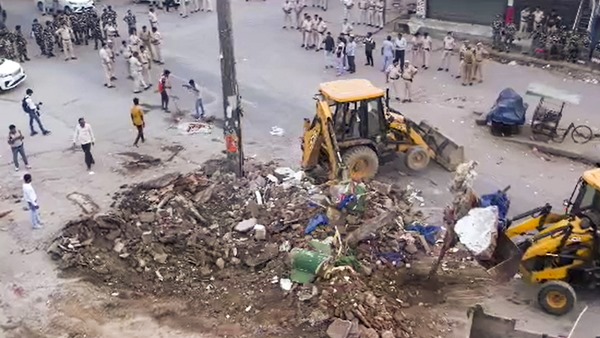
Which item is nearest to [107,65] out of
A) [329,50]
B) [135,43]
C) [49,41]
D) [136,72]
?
[135,43]

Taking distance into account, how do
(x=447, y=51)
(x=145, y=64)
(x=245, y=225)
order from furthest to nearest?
(x=447, y=51) < (x=145, y=64) < (x=245, y=225)

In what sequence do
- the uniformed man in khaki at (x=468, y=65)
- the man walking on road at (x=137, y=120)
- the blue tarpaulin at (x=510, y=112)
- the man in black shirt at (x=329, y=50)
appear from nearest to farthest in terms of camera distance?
the man walking on road at (x=137, y=120) → the blue tarpaulin at (x=510, y=112) → the uniformed man in khaki at (x=468, y=65) → the man in black shirt at (x=329, y=50)

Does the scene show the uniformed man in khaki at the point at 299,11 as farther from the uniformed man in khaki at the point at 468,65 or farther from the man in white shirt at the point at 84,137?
the man in white shirt at the point at 84,137

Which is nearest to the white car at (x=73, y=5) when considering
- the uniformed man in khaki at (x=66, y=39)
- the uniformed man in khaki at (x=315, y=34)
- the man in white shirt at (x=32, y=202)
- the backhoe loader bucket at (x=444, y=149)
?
the uniformed man in khaki at (x=66, y=39)

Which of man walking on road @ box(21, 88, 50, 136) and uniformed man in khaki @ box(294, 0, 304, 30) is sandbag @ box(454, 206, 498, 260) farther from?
uniformed man in khaki @ box(294, 0, 304, 30)

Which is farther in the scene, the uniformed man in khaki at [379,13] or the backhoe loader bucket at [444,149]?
the uniformed man in khaki at [379,13]

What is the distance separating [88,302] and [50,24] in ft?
54.4

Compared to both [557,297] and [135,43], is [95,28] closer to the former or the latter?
[135,43]

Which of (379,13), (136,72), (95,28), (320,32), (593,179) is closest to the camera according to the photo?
(593,179)

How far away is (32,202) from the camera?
1440 centimetres

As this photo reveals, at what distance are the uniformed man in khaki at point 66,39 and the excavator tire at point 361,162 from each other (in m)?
13.2

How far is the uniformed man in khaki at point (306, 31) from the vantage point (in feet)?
83.9

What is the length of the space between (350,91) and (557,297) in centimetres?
606

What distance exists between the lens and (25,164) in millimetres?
17594
